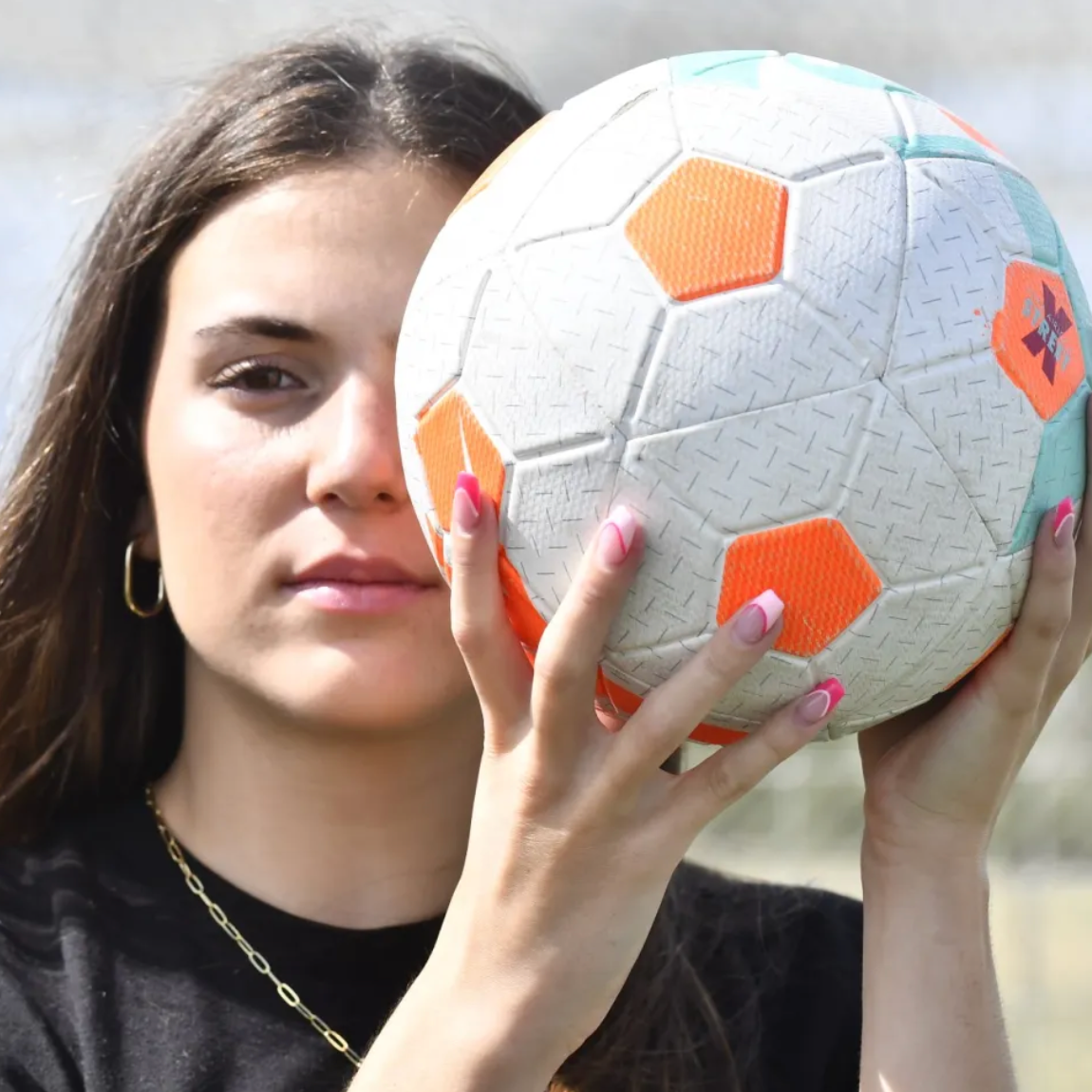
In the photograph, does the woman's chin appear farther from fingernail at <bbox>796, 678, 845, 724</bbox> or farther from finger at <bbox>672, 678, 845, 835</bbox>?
fingernail at <bbox>796, 678, 845, 724</bbox>

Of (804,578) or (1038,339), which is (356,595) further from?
(1038,339)

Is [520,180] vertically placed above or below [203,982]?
above

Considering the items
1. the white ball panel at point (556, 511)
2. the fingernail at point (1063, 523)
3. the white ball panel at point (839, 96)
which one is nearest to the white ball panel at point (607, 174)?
the white ball panel at point (839, 96)

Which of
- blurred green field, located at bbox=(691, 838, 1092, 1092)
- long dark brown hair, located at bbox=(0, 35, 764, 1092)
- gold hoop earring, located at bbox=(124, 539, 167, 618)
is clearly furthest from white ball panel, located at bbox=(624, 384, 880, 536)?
blurred green field, located at bbox=(691, 838, 1092, 1092)

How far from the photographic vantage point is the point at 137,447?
2430 millimetres

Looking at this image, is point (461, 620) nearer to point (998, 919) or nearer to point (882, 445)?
point (882, 445)

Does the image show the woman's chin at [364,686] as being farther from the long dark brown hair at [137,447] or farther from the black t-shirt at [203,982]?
the long dark brown hair at [137,447]

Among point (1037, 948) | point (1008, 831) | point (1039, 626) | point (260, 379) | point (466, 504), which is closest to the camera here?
point (466, 504)

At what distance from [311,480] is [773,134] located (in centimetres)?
75

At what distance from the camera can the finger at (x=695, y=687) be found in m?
1.46

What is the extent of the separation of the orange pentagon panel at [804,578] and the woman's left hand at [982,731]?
0.78 ft

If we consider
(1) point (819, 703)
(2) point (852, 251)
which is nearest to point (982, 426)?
(2) point (852, 251)

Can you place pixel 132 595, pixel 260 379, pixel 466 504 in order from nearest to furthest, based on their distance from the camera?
pixel 466 504
pixel 260 379
pixel 132 595

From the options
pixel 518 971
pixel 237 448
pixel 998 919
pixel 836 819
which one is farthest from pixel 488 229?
pixel 836 819
